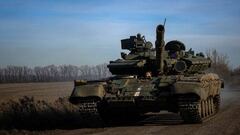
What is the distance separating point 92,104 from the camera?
53.4 feet

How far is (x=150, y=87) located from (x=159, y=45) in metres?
1.68

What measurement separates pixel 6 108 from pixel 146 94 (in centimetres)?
700

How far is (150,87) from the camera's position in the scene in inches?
656

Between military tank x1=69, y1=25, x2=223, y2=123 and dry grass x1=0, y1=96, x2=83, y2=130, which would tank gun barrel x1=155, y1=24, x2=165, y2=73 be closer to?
military tank x1=69, y1=25, x2=223, y2=123

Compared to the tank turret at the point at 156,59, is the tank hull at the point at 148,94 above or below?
below

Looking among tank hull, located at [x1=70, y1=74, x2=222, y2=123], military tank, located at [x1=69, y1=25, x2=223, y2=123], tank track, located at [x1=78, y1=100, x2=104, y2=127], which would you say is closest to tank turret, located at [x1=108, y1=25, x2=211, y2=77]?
military tank, located at [x1=69, y1=25, x2=223, y2=123]

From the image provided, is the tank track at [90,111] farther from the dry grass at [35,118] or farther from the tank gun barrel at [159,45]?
the tank gun barrel at [159,45]

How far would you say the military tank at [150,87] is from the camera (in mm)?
15922

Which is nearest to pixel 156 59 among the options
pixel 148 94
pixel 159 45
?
pixel 159 45

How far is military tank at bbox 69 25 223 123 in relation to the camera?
52.2 feet

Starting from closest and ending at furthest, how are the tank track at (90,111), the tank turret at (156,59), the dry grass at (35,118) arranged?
the tank track at (90,111)
the dry grass at (35,118)
the tank turret at (156,59)

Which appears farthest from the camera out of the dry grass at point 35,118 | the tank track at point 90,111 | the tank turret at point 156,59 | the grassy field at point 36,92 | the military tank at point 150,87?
the grassy field at point 36,92

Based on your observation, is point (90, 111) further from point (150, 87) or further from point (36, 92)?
point (36, 92)

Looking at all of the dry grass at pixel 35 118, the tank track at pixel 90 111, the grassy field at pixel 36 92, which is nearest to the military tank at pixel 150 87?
the tank track at pixel 90 111
